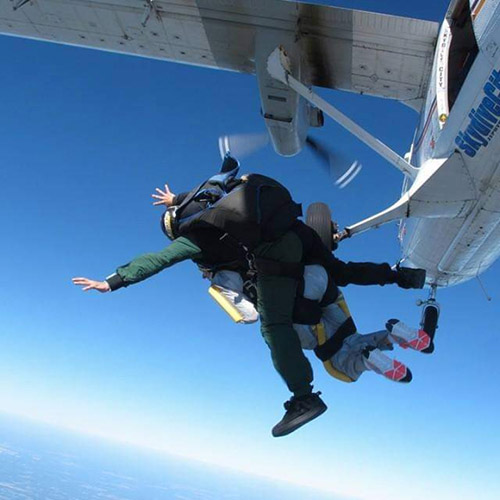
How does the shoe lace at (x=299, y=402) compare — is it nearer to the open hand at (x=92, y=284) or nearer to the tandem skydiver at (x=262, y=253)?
the tandem skydiver at (x=262, y=253)

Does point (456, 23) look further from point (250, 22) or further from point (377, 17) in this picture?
point (250, 22)

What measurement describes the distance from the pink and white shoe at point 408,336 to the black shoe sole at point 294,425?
3.16 feet

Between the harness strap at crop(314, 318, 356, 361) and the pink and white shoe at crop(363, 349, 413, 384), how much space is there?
43 cm

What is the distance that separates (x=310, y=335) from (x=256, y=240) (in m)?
1.07

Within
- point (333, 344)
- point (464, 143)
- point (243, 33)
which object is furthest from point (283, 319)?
point (243, 33)

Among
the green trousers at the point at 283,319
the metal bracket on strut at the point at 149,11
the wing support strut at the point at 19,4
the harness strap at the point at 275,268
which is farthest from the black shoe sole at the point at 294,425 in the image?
the wing support strut at the point at 19,4

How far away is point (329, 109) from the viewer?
8477 millimetres

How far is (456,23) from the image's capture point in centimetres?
734

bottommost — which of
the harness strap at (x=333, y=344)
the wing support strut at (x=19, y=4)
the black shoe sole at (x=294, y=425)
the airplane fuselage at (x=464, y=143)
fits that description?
the black shoe sole at (x=294, y=425)

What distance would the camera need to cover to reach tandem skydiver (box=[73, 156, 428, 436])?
3.71m

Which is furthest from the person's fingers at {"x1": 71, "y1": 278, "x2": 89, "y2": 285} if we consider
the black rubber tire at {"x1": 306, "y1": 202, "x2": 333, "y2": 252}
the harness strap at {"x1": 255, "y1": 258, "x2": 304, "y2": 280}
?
the black rubber tire at {"x1": 306, "y1": 202, "x2": 333, "y2": 252}

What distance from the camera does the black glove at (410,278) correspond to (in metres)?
4.71

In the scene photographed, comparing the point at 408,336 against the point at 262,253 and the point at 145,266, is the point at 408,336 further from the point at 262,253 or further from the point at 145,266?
the point at 145,266

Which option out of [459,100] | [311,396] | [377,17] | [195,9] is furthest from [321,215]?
[195,9]
